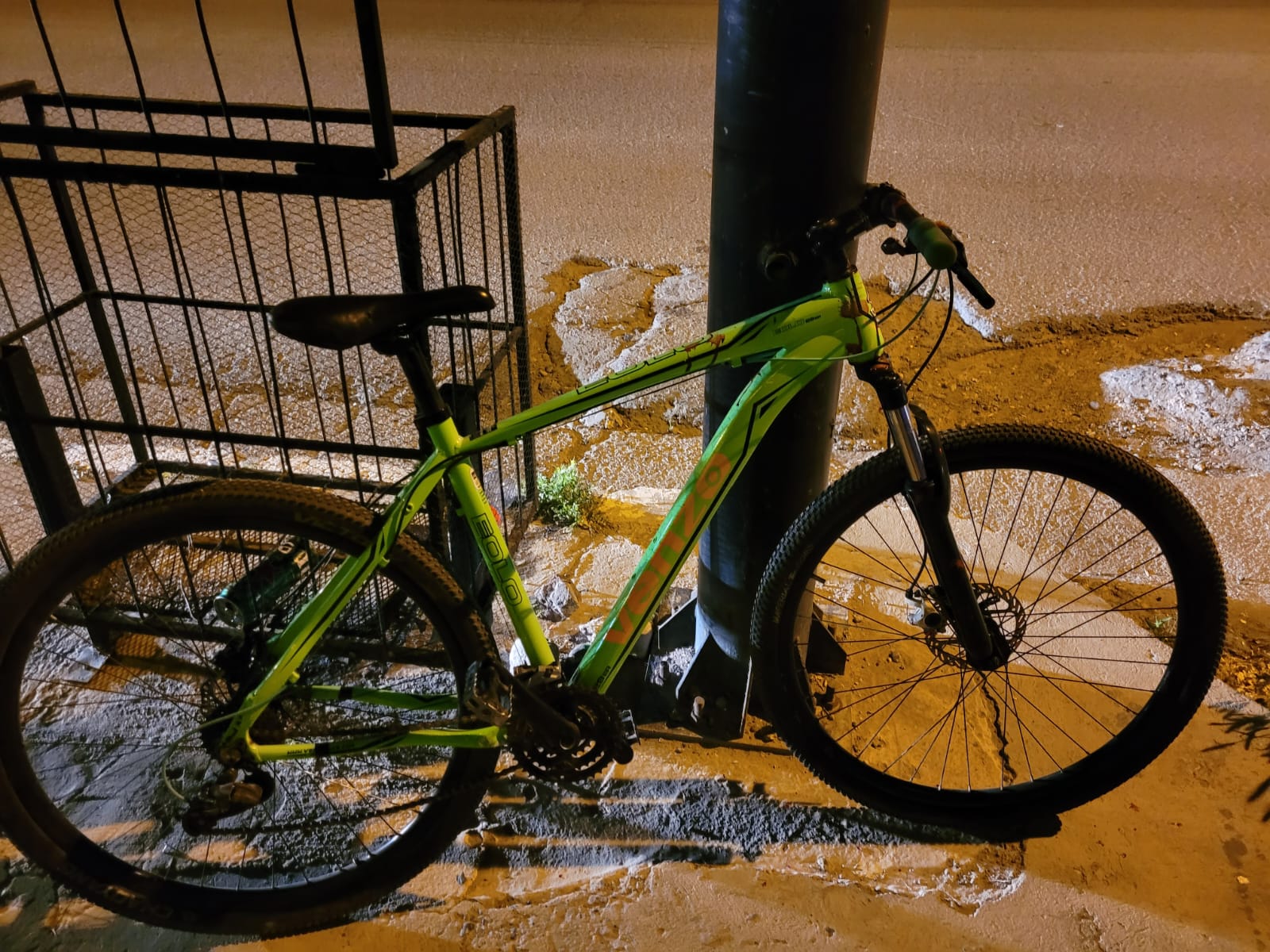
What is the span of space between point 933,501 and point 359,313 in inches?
46.3

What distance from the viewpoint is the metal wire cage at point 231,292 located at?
2020 mm

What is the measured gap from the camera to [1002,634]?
206 centimetres

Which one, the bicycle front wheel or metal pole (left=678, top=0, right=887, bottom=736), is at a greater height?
metal pole (left=678, top=0, right=887, bottom=736)

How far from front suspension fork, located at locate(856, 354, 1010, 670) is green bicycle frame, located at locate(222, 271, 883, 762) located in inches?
3.6

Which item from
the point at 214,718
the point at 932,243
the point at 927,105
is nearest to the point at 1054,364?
the point at 932,243

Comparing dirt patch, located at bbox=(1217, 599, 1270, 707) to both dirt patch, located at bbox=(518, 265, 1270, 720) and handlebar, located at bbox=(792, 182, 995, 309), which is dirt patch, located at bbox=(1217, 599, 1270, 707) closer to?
dirt patch, located at bbox=(518, 265, 1270, 720)

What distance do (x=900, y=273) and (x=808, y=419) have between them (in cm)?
311

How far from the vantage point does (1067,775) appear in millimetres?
2246

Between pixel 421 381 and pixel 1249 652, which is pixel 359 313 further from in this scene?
pixel 1249 652

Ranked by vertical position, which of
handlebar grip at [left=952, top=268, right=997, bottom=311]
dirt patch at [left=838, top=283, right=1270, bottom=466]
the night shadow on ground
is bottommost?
the night shadow on ground

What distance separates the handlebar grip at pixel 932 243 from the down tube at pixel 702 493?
25 centimetres

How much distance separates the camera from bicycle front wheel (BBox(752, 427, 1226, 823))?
1.95 metres

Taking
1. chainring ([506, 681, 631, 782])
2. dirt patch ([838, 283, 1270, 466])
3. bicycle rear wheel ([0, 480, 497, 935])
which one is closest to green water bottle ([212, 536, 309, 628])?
bicycle rear wheel ([0, 480, 497, 935])

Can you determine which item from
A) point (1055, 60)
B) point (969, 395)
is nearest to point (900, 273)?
point (969, 395)
